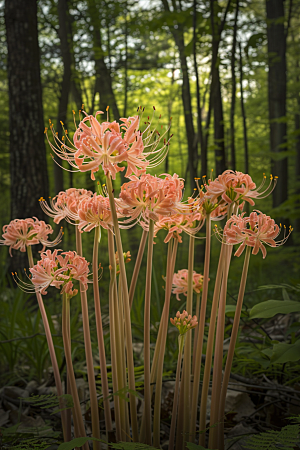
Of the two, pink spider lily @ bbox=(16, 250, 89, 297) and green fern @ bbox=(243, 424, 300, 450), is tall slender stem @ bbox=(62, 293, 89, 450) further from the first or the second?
green fern @ bbox=(243, 424, 300, 450)

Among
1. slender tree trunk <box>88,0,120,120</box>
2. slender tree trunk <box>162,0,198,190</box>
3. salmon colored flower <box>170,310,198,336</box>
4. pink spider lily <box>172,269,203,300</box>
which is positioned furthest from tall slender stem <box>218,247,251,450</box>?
slender tree trunk <box>88,0,120,120</box>

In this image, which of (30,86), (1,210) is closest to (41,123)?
(30,86)

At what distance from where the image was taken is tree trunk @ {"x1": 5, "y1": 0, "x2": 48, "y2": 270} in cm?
430

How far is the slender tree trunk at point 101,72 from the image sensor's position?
20.2 feet

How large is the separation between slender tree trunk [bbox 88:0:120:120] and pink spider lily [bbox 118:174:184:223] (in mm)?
5156

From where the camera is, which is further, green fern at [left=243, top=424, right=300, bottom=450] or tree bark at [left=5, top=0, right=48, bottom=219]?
tree bark at [left=5, top=0, right=48, bottom=219]

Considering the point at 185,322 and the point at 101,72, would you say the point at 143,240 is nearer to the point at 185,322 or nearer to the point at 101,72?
the point at 185,322

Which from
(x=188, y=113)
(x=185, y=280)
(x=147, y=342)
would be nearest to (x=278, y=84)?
(x=188, y=113)

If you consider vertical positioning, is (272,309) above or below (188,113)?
below

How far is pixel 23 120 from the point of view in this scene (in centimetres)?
434

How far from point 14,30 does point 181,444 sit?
4777 millimetres

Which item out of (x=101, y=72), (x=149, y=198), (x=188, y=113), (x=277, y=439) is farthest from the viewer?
(x=101, y=72)

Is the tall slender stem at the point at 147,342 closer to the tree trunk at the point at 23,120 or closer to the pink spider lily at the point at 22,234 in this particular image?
the pink spider lily at the point at 22,234

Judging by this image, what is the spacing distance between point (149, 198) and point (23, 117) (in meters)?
3.71
